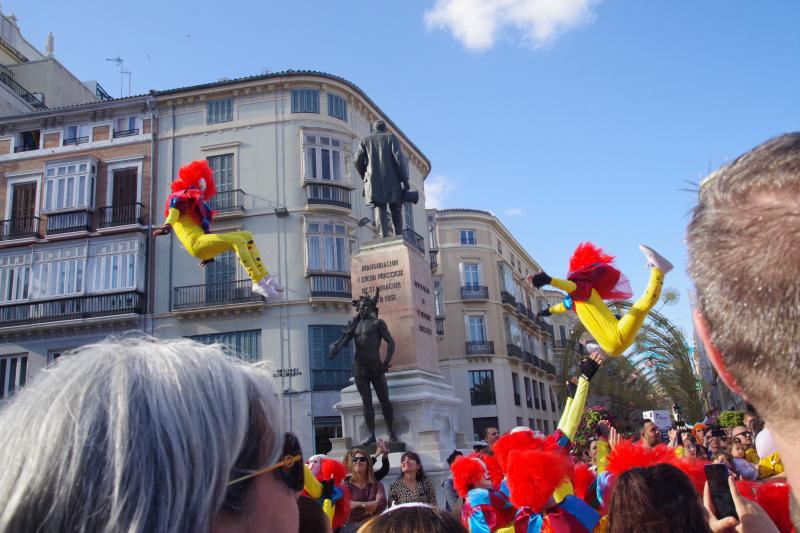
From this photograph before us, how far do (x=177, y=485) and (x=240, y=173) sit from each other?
28.2 metres

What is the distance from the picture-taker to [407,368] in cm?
1070

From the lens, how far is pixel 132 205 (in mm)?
28562

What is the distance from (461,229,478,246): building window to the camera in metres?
44.7

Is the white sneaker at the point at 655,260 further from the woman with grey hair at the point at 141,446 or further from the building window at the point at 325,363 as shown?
the building window at the point at 325,363

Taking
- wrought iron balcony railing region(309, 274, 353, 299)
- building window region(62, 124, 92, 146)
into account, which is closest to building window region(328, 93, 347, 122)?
wrought iron balcony railing region(309, 274, 353, 299)

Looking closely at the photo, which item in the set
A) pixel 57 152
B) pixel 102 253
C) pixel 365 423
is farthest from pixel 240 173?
pixel 365 423

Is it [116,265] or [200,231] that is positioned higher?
[116,265]

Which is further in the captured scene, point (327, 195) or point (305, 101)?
point (305, 101)

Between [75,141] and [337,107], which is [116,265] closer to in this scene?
[75,141]

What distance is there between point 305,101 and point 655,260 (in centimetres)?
2512

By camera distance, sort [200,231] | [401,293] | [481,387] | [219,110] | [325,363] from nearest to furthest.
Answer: [200,231]
[401,293]
[325,363]
[219,110]
[481,387]

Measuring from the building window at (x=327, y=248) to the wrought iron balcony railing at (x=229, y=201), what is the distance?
3.13m

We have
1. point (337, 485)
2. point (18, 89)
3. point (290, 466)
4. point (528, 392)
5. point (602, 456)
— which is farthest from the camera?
point (528, 392)

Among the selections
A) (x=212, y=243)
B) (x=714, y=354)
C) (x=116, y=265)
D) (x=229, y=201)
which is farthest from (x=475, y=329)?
(x=714, y=354)
